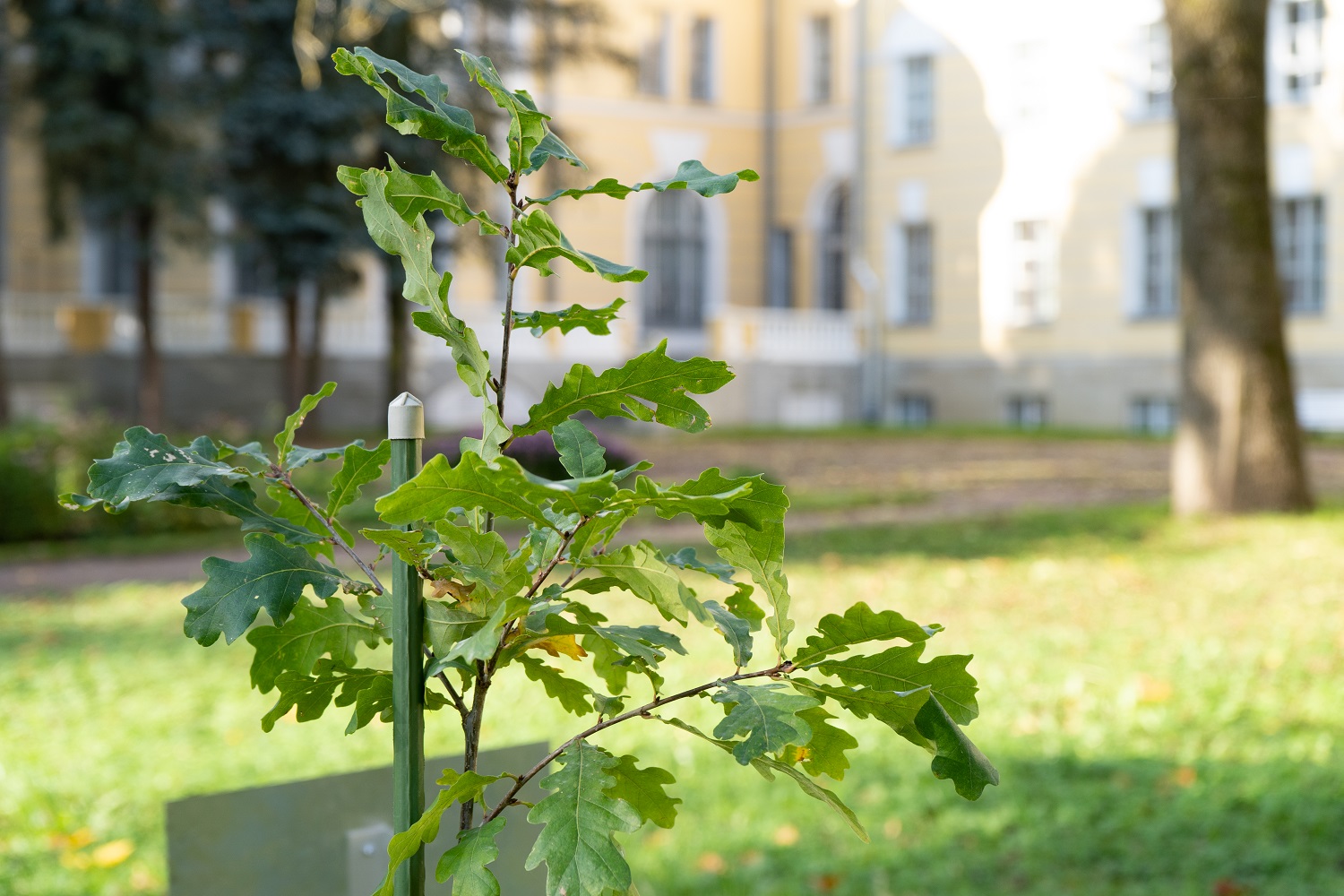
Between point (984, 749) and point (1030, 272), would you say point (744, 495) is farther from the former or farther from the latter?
point (1030, 272)

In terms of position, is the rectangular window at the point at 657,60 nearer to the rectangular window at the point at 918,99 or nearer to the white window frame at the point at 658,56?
the white window frame at the point at 658,56

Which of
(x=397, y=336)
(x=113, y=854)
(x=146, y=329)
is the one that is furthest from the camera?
(x=397, y=336)

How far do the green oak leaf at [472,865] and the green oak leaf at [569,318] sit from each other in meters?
0.32

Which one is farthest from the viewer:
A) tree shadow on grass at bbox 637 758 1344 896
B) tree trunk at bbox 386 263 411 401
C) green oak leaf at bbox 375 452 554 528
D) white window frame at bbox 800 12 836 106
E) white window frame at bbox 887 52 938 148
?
white window frame at bbox 800 12 836 106

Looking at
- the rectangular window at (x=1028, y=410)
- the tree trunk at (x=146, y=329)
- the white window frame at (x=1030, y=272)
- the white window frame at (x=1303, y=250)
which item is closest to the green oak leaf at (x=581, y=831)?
the tree trunk at (x=146, y=329)

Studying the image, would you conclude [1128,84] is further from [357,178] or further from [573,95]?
[357,178]

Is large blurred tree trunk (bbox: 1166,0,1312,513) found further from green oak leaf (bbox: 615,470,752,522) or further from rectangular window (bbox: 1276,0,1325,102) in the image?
rectangular window (bbox: 1276,0,1325,102)

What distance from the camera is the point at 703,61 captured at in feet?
85.7

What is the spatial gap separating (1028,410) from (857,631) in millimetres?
22180

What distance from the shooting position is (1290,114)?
757 inches

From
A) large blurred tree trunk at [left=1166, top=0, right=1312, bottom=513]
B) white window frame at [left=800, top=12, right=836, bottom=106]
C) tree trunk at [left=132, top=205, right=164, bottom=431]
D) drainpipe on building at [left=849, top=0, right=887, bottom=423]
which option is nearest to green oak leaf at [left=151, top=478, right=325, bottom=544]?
large blurred tree trunk at [left=1166, top=0, right=1312, bottom=513]

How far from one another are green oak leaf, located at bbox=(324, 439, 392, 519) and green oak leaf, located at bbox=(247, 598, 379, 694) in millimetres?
97

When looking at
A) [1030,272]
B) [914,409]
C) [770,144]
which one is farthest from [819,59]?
[914,409]

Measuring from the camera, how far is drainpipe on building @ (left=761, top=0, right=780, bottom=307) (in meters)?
26.0
